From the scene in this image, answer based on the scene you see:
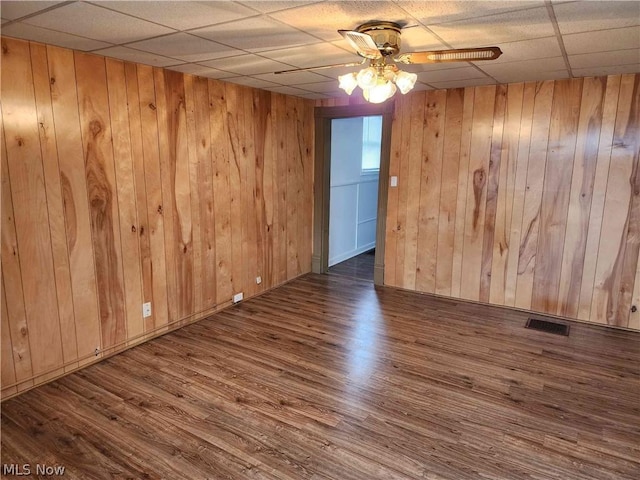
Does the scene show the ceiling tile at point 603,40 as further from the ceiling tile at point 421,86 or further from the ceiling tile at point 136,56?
the ceiling tile at point 136,56

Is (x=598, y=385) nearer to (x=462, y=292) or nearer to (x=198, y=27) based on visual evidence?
(x=462, y=292)

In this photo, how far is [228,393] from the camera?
266cm

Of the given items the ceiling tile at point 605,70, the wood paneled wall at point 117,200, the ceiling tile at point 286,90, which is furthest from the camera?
the ceiling tile at point 286,90

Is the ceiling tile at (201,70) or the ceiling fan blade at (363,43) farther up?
the ceiling tile at (201,70)

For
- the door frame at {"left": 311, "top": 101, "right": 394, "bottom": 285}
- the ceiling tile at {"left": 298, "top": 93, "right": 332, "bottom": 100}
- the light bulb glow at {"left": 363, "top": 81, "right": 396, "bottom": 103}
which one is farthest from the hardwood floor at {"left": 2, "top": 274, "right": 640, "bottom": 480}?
the ceiling tile at {"left": 298, "top": 93, "right": 332, "bottom": 100}

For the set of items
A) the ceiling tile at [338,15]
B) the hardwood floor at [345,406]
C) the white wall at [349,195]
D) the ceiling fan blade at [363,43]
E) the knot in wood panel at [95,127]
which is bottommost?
the hardwood floor at [345,406]

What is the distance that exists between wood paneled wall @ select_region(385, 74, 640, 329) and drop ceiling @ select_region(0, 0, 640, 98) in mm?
574

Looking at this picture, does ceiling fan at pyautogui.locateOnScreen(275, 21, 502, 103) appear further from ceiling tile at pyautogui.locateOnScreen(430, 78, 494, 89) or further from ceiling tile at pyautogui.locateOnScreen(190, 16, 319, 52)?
ceiling tile at pyautogui.locateOnScreen(430, 78, 494, 89)

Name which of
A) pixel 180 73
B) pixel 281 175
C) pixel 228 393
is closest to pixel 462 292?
pixel 281 175

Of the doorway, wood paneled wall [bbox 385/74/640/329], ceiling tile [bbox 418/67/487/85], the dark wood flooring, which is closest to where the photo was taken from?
ceiling tile [bbox 418/67/487/85]

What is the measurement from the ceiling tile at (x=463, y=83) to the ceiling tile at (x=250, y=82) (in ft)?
5.21

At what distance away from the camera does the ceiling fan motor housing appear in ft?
7.05

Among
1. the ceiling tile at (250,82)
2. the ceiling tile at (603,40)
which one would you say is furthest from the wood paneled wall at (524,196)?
the ceiling tile at (250,82)

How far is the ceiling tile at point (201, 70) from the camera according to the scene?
10.5 feet
